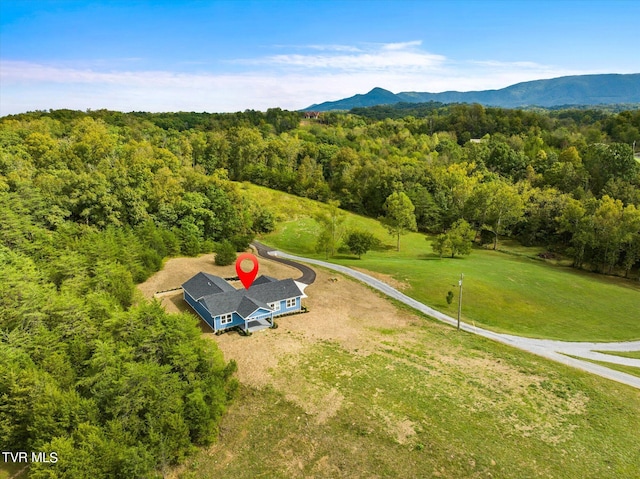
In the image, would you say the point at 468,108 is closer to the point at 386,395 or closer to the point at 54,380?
the point at 386,395

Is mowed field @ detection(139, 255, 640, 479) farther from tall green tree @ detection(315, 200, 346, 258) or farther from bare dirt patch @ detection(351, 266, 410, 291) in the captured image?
tall green tree @ detection(315, 200, 346, 258)

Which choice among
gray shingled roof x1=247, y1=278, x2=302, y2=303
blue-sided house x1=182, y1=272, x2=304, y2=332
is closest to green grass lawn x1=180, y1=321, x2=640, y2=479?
blue-sided house x1=182, y1=272, x2=304, y2=332

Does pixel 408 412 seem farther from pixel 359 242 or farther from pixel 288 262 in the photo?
pixel 359 242

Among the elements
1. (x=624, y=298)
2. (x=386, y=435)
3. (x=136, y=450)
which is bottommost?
(x=624, y=298)

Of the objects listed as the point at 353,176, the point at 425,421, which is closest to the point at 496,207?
the point at 353,176

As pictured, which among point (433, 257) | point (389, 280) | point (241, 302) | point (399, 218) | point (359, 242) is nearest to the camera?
point (241, 302)

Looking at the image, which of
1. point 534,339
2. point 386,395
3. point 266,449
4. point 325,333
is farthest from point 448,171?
point 266,449
